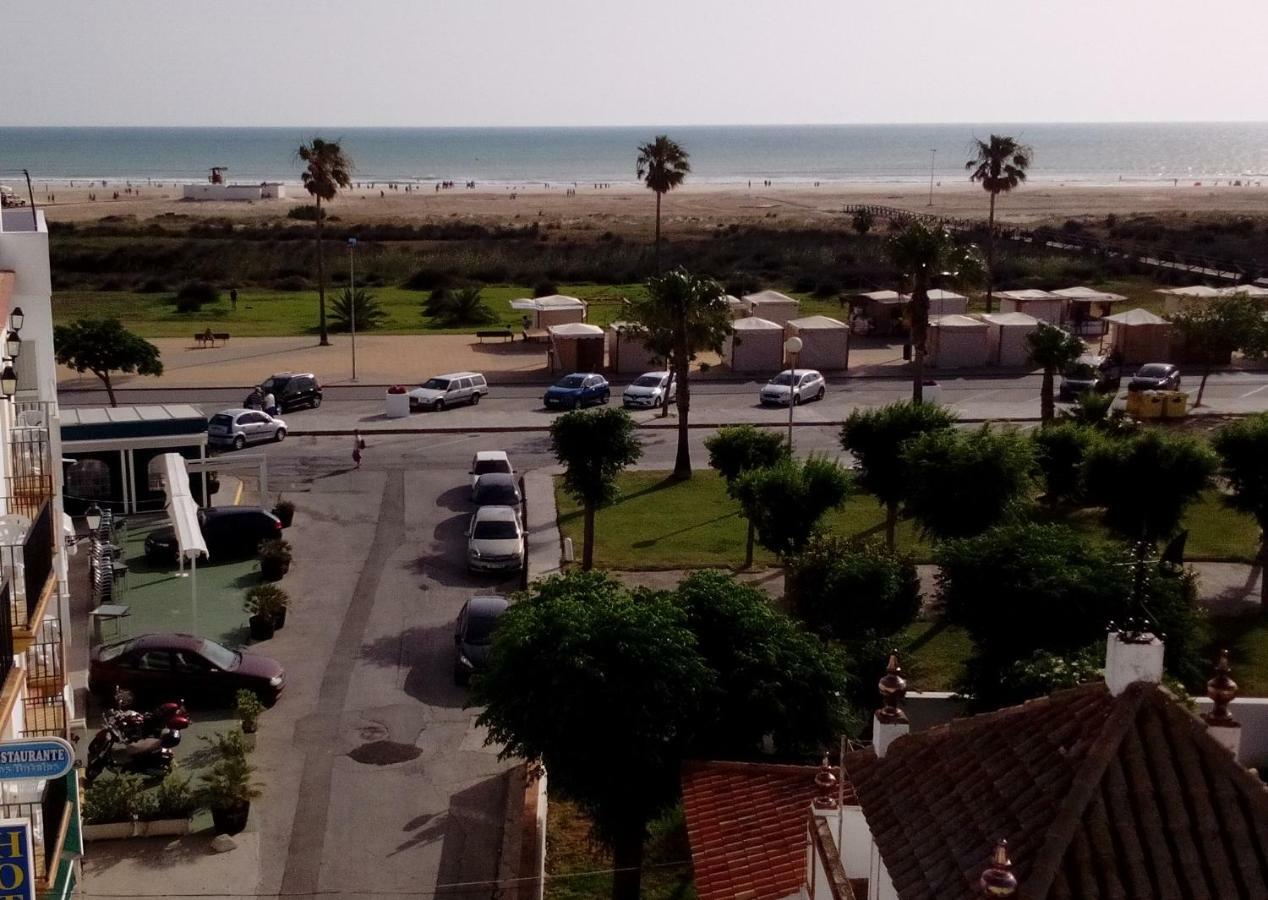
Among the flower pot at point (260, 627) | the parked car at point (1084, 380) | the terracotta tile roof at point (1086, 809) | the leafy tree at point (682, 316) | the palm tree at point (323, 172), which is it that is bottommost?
the flower pot at point (260, 627)

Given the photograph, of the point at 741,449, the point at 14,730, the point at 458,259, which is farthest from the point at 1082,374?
the point at 458,259

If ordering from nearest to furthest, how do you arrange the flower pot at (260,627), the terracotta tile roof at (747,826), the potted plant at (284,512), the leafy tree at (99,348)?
the terracotta tile roof at (747,826)
the flower pot at (260,627)
the potted plant at (284,512)
the leafy tree at (99,348)

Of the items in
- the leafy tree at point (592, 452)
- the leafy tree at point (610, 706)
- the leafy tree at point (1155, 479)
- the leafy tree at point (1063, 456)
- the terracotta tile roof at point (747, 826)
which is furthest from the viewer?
the leafy tree at point (1063, 456)

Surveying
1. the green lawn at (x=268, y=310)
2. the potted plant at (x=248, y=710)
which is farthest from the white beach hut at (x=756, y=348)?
the potted plant at (x=248, y=710)

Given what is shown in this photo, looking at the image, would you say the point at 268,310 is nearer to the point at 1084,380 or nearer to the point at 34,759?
the point at 1084,380

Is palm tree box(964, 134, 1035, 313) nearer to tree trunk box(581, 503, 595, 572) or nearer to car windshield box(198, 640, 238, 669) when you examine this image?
tree trunk box(581, 503, 595, 572)

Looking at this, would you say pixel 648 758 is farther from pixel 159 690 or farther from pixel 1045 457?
pixel 1045 457

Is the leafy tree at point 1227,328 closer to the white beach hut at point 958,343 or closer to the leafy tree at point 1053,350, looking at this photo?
the white beach hut at point 958,343
